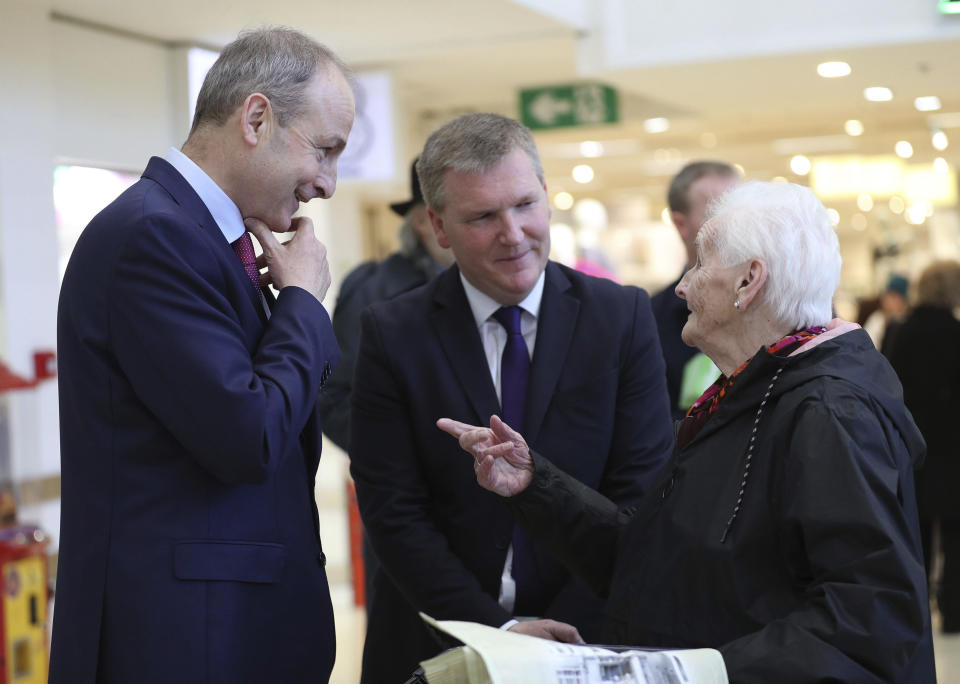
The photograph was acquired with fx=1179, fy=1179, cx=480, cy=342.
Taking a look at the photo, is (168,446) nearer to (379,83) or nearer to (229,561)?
(229,561)

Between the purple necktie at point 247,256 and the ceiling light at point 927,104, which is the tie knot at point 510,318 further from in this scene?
the ceiling light at point 927,104

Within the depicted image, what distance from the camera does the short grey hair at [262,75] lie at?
1920 millimetres

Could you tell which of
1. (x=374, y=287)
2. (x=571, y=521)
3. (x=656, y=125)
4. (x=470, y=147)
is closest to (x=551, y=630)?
(x=571, y=521)

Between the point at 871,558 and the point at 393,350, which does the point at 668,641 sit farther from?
the point at 393,350

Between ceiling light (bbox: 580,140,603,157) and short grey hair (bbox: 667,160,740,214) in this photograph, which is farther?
ceiling light (bbox: 580,140,603,157)

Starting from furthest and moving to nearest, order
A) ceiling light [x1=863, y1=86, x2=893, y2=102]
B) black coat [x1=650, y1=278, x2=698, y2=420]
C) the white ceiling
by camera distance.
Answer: ceiling light [x1=863, y1=86, x2=893, y2=102] < the white ceiling < black coat [x1=650, y1=278, x2=698, y2=420]

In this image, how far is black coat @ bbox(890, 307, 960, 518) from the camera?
7.02 meters

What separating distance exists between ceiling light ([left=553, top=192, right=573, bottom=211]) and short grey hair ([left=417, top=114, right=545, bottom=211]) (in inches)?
801

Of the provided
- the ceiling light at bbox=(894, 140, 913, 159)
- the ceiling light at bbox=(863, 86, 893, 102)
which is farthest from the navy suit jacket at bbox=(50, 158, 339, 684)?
the ceiling light at bbox=(894, 140, 913, 159)

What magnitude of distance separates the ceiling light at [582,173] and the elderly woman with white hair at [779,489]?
16155 millimetres

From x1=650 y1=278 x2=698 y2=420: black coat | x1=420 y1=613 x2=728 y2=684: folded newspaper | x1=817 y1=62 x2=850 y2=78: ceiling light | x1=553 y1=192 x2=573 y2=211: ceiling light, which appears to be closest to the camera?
x1=420 y1=613 x2=728 y2=684: folded newspaper

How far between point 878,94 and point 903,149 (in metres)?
8.49

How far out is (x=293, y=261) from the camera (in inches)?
78.5

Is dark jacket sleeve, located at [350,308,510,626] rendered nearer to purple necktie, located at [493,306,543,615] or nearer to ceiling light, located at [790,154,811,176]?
purple necktie, located at [493,306,543,615]
